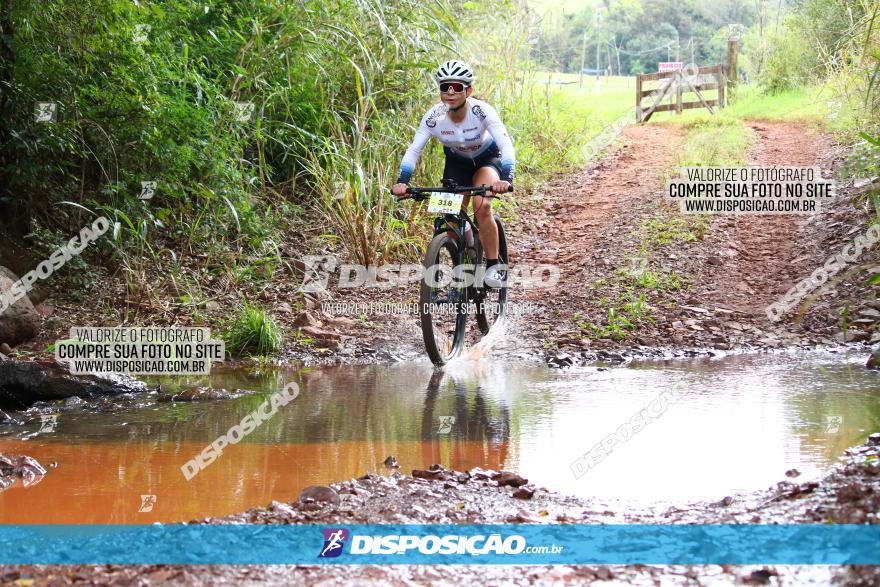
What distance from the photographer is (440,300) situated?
7.46 metres

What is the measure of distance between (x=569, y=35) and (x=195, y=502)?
3506cm

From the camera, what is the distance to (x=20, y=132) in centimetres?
794

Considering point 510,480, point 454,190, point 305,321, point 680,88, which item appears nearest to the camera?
point 510,480

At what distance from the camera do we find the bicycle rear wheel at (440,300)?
281 inches

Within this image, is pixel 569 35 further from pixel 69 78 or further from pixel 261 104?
pixel 69 78

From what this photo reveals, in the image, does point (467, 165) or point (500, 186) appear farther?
point (467, 165)

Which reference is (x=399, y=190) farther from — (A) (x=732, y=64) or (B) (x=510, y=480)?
(A) (x=732, y=64)

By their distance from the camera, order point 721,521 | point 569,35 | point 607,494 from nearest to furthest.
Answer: point 721,521 < point 607,494 < point 569,35

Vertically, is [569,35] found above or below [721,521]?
above

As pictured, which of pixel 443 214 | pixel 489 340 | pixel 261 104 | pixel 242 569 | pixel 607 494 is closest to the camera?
pixel 242 569

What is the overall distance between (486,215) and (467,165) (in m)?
0.48

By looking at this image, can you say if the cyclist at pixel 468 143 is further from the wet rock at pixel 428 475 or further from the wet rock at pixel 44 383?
the wet rock at pixel 428 475

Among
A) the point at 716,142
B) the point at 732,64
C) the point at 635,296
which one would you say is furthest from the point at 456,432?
the point at 732,64

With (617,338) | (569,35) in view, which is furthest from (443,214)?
(569,35)
